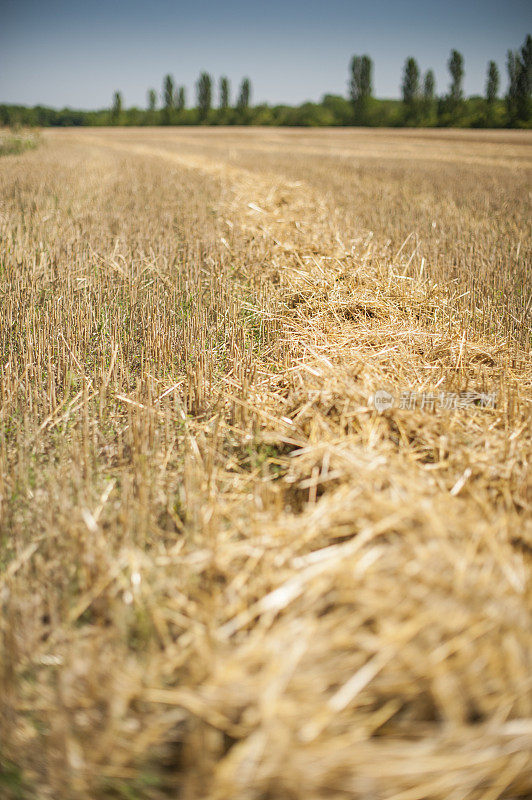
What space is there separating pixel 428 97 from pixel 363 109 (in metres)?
7.30

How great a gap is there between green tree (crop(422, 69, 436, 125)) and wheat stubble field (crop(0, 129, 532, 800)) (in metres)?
59.8

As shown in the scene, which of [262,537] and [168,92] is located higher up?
[168,92]

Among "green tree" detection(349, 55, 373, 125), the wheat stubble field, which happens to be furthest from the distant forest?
the wheat stubble field

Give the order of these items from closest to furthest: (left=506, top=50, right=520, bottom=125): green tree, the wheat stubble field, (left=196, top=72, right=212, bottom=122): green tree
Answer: the wheat stubble field
(left=506, top=50, right=520, bottom=125): green tree
(left=196, top=72, right=212, bottom=122): green tree

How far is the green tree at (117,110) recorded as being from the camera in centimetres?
6600

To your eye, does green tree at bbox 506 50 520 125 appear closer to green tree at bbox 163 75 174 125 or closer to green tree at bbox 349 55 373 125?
green tree at bbox 349 55 373 125

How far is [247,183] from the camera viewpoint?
9.80m

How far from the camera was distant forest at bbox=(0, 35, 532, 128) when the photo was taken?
170 ft

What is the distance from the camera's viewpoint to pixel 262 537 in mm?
1634

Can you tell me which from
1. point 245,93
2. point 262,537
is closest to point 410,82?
point 245,93

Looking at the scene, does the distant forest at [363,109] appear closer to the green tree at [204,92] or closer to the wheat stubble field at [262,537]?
the green tree at [204,92]

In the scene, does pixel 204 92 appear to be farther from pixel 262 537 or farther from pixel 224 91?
pixel 262 537

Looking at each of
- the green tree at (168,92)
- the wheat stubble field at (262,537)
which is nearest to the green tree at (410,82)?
the green tree at (168,92)

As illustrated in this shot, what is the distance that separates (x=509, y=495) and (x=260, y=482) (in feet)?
3.08
